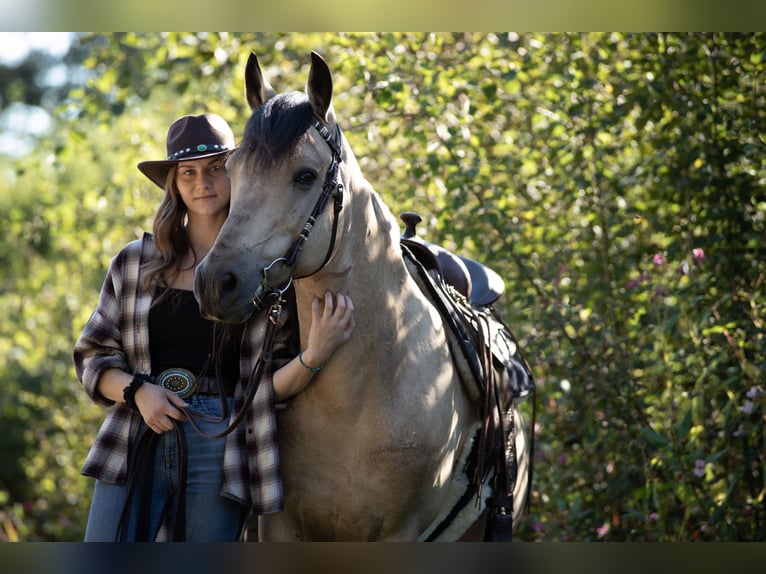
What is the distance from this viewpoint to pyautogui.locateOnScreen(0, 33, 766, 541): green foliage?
423cm

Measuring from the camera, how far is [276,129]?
2.20 m

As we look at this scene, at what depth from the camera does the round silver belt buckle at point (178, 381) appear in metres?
2.52

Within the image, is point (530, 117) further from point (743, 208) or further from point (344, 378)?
point (344, 378)

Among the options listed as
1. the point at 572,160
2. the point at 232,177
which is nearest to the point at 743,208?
the point at 572,160

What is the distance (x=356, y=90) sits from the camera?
543 cm

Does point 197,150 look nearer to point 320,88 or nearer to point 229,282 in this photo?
point 320,88

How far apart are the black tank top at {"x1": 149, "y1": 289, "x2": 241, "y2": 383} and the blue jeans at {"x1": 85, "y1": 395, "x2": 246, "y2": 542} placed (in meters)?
0.12

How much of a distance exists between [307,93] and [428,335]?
825 millimetres

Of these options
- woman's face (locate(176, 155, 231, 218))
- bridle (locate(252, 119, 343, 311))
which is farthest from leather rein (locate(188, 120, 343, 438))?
woman's face (locate(176, 155, 231, 218))

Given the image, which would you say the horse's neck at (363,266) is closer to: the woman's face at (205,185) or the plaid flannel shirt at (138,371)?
the plaid flannel shirt at (138,371)

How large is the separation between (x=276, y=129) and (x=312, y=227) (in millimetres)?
256

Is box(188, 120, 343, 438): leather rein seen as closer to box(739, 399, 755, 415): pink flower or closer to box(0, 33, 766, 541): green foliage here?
box(0, 33, 766, 541): green foliage

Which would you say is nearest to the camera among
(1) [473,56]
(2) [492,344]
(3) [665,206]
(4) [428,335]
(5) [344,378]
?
(5) [344,378]

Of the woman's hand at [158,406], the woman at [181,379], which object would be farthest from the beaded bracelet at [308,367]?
the woman's hand at [158,406]
